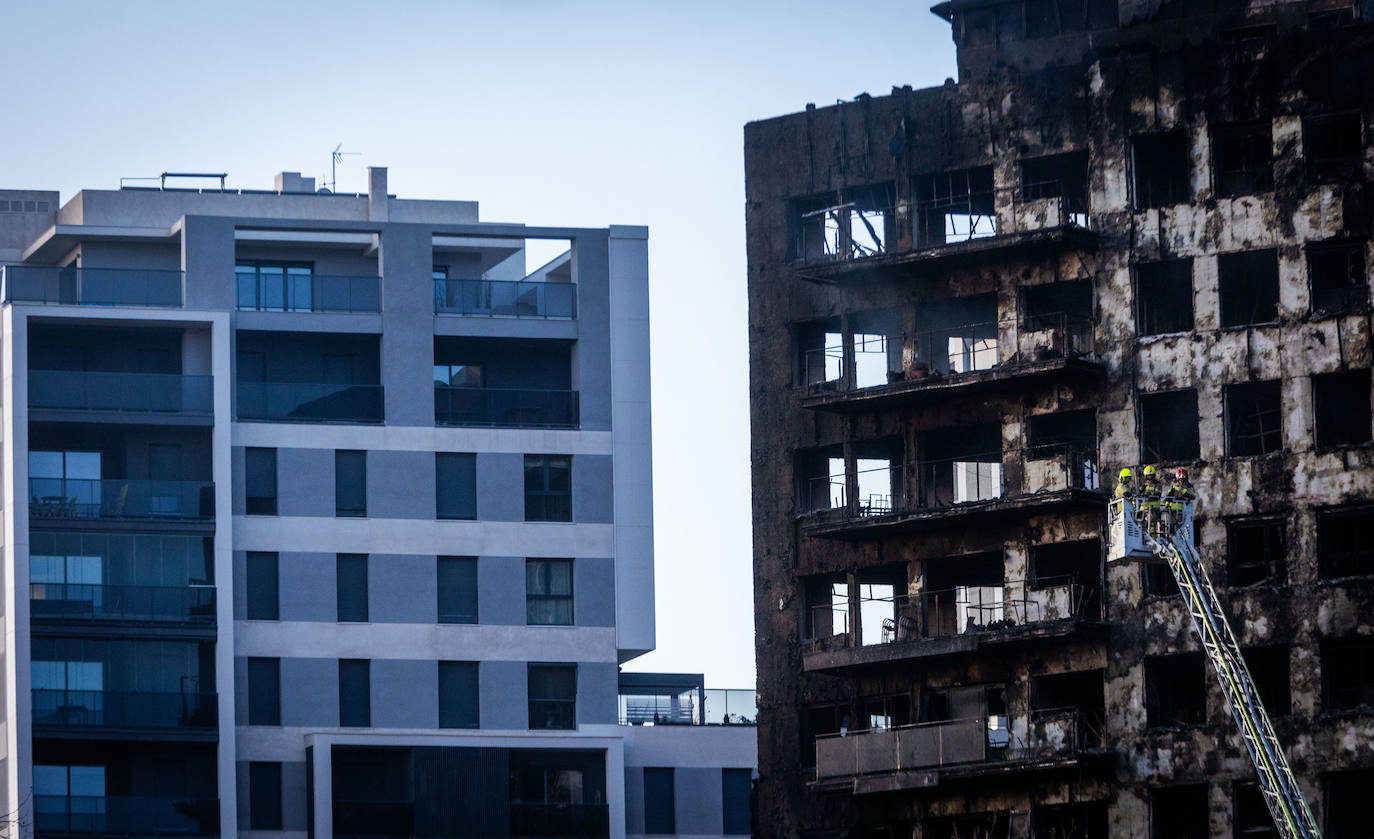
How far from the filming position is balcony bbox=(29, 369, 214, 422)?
9944 centimetres

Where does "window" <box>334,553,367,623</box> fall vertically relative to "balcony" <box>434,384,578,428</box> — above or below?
below

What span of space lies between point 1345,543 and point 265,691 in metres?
37.0

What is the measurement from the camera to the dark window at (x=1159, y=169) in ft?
278

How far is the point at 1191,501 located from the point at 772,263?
65.4 ft

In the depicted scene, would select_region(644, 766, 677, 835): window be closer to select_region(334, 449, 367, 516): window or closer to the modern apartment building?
the modern apartment building

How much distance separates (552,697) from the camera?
102m

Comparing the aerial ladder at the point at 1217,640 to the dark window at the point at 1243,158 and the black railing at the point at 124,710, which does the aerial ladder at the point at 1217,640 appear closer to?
the dark window at the point at 1243,158

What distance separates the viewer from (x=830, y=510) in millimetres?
88000

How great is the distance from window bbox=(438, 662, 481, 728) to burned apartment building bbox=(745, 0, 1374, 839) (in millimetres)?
15181

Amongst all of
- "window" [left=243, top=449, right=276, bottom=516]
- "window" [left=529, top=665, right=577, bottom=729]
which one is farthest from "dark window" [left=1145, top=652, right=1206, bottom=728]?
"window" [left=243, top=449, right=276, bottom=516]

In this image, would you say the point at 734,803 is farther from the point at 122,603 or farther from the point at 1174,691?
the point at 1174,691

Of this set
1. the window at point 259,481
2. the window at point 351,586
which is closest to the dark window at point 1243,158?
the window at point 351,586

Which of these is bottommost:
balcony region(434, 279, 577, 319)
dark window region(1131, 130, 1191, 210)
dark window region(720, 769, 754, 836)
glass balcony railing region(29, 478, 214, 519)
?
dark window region(720, 769, 754, 836)

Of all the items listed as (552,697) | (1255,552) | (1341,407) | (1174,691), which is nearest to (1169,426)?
(1255,552)
